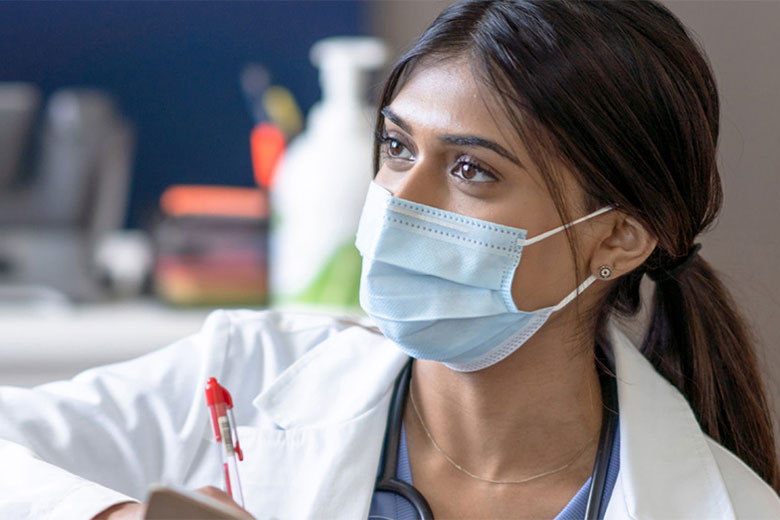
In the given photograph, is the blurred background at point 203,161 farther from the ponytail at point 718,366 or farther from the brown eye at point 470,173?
the brown eye at point 470,173

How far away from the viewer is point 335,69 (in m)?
2.23

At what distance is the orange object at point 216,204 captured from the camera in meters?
2.34

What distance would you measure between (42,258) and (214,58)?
70 cm

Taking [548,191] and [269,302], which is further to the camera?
[269,302]

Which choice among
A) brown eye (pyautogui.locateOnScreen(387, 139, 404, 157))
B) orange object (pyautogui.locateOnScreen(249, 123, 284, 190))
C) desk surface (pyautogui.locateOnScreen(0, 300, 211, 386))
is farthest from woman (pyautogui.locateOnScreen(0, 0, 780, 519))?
orange object (pyautogui.locateOnScreen(249, 123, 284, 190))

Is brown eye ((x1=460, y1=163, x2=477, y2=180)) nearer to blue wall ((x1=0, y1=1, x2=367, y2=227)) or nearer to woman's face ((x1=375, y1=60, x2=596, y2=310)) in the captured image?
woman's face ((x1=375, y1=60, x2=596, y2=310))

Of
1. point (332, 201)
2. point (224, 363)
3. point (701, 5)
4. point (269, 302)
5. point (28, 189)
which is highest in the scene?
point (701, 5)

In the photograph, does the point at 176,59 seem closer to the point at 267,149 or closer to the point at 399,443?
the point at 267,149

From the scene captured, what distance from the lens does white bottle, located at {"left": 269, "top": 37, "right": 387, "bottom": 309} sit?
6.86ft

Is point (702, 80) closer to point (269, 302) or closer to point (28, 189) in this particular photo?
point (269, 302)

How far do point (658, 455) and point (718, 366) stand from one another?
0.65 ft

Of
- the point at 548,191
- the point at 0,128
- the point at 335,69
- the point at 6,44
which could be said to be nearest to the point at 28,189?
the point at 0,128

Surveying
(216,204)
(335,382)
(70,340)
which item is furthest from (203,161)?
(335,382)

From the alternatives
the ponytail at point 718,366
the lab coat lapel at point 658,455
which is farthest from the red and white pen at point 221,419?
the ponytail at point 718,366
